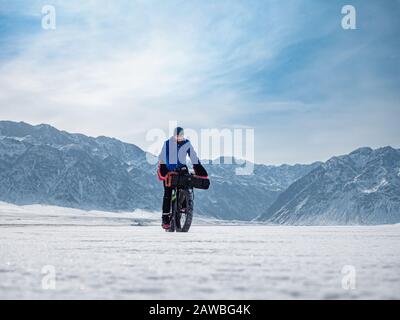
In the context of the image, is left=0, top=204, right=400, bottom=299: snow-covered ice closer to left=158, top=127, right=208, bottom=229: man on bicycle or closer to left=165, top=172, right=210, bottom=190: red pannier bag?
left=165, top=172, right=210, bottom=190: red pannier bag

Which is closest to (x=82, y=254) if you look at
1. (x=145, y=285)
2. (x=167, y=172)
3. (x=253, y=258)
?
(x=253, y=258)

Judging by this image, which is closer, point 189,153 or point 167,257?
point 167,257

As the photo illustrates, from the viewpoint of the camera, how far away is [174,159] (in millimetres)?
16719

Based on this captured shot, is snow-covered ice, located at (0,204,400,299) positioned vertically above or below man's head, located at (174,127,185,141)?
below

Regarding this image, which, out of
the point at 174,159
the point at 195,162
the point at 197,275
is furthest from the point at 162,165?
the point at 197,275

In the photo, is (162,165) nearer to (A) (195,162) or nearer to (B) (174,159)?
(B) (174,159)

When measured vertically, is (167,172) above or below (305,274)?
above

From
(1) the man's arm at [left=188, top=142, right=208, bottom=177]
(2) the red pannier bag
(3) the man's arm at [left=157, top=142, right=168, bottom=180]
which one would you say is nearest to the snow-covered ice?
(2) the red pannier bag

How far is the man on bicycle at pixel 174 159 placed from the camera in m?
16.8

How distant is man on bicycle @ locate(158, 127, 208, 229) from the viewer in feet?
55.0
